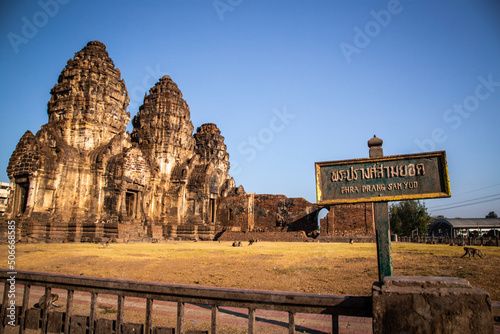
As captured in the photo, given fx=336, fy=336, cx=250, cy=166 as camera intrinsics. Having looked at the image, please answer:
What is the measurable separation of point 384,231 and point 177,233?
25.0m

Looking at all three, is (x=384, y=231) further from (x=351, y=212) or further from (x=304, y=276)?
(x=351, y=212)

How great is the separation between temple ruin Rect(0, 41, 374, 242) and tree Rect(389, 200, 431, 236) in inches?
1001

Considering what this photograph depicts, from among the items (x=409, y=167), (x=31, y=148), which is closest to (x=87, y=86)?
(x=31, y=148)

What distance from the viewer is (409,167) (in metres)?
3.35

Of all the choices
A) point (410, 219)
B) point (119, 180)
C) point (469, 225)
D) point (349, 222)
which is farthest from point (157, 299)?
point (469, 225)

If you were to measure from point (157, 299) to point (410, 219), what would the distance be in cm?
5359

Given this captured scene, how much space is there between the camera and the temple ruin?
19.5 meters

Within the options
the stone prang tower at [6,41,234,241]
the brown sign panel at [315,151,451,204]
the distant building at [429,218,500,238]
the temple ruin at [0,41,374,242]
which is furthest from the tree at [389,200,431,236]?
the brown sign panel at [315,151,451,204]

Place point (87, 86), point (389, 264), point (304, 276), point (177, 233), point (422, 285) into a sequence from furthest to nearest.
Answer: point (177, 233) → point (87, 86) → point (304, 276) → point (389, 264) → point (422, 285)

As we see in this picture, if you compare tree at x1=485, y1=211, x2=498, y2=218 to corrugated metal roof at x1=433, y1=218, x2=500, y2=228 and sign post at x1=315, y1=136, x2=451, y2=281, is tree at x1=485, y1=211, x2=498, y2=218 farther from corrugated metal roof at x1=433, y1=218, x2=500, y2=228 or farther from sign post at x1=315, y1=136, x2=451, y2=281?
sign post at x1=315, y1=136, x2=451, y2=281

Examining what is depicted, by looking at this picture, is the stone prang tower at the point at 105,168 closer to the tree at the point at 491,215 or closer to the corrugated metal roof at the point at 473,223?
the corrugated metal roof at the point at 473,223

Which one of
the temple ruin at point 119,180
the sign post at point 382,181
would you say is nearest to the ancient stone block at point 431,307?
the sign post at point 382,181

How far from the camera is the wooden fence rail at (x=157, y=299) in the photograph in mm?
2395

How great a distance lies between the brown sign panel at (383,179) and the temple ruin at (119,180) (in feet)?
61.5
